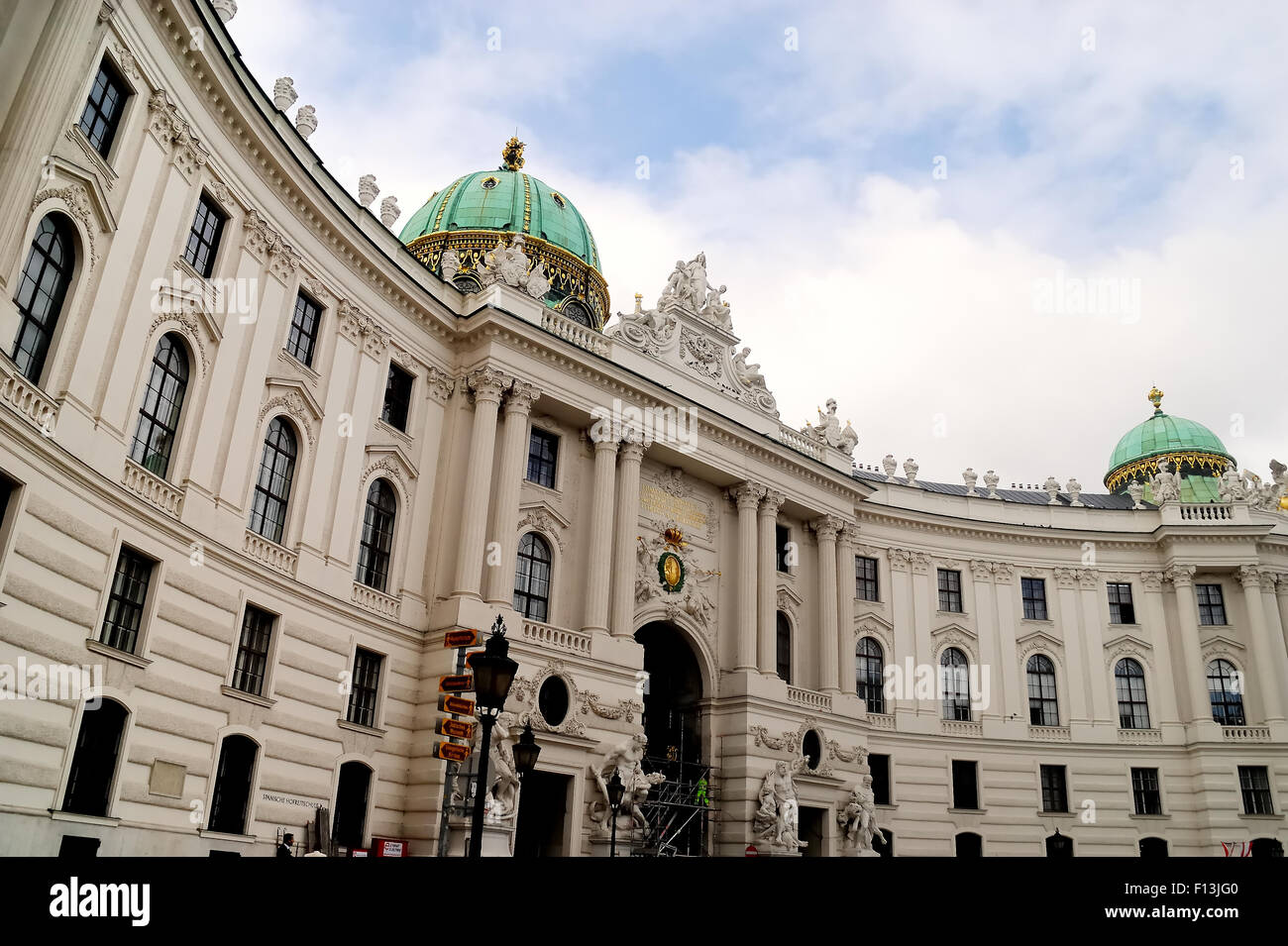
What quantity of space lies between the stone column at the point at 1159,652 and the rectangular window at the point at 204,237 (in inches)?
1542

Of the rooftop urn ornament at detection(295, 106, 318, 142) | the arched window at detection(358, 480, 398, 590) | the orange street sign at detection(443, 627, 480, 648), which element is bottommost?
the orange street sign at detection(443, 627, 480, 648)

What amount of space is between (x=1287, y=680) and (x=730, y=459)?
87.6 feet

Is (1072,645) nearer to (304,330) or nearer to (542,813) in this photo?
(542,813)

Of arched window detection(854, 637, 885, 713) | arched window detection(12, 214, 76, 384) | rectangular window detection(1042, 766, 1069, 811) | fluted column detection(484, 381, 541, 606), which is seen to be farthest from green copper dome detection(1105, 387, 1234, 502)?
arched window detection(12, 214, 76, 384)

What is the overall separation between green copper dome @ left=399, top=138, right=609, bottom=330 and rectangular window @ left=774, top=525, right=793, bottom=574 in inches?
517

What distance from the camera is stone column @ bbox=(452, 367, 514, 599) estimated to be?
90.9 ft

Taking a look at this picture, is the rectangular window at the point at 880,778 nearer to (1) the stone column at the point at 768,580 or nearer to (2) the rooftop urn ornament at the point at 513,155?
(1) the stone column at the point at 768,580

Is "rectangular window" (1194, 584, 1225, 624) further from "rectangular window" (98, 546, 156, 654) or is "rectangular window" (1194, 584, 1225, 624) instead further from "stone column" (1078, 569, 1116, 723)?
"rectangular window" (98, 546, 156, 654)

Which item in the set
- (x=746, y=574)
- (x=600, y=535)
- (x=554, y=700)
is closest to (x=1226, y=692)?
(x=746, y=574)

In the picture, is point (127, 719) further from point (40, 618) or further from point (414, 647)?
point (414, 647)

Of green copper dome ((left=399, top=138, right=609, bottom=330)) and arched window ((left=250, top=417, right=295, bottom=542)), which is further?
green copper dome ((left=399, top=138, right=609, bottom=330))

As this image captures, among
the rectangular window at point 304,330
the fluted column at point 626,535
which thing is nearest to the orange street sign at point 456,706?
the rectangular window at point 304,330

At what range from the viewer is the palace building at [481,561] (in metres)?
16.9
